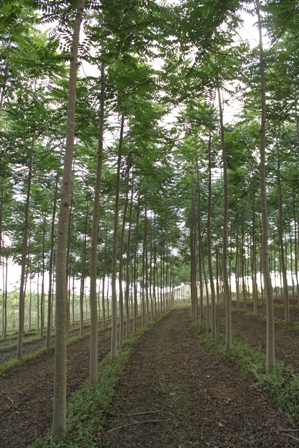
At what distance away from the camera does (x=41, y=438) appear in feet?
13.8

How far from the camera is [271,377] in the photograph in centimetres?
571

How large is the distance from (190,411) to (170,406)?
41 cm

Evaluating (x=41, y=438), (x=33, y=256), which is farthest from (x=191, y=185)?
(x=33, y=256)

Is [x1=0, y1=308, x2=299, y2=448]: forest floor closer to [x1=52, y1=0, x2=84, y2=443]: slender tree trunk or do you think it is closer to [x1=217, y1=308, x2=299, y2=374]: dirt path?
[x1=217, y1=308, x2=299, y2=374]: dirt path

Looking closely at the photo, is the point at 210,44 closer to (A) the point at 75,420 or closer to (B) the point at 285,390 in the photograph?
(B) the point at 285,390

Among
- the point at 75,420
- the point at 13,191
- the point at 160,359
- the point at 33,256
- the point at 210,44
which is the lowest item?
the point at 160,359

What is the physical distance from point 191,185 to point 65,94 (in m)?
7.80

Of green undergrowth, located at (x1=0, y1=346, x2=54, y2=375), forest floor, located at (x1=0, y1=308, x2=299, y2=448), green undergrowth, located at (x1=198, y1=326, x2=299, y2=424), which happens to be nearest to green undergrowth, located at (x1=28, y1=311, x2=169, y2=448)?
forest floor, located at (x1=0, y1=308, x2=299, y2=448)

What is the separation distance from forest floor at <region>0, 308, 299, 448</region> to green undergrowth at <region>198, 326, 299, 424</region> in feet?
0.55

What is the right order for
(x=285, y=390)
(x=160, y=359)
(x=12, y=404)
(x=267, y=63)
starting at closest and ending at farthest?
(x=285, y=390) → (x=12, y=404) → (x=267, y=63) → (x=160, y=359)

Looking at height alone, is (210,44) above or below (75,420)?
above

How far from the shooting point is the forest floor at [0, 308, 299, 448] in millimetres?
4125

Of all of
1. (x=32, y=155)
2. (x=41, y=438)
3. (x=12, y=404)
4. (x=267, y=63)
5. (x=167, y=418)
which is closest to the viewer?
(x=41, y=438)

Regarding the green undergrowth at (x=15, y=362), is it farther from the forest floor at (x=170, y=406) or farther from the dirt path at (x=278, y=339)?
the dirt path at (x=278, y=339)
